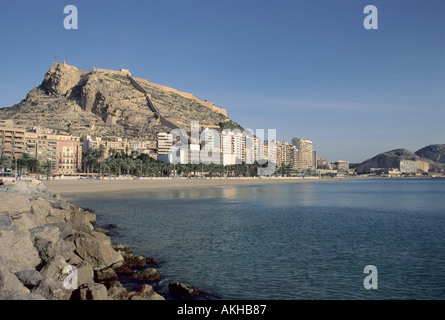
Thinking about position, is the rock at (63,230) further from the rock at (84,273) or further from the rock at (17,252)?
the rock at (84,273)

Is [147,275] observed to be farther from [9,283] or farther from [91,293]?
[9,283]

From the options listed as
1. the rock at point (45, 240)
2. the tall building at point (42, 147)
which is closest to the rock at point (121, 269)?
the rock at point (45, 240)

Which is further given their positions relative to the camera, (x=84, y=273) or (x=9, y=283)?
(x=84, y=273)

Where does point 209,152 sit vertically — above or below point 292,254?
above

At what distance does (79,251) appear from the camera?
13.8m

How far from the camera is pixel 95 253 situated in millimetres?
13750

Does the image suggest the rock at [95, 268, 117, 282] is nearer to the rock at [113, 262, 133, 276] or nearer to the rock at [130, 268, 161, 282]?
the rock at [113, 262, 133, 276]

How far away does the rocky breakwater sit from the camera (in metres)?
8.60

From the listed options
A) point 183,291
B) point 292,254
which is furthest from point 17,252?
point 292,254

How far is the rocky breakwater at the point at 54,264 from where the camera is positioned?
860 centimetres

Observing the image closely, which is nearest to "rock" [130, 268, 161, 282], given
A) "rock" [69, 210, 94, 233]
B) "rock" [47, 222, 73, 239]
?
"rock" [47, 222, 73, 239]

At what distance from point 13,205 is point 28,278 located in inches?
313

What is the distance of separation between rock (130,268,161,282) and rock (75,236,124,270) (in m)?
1.39
